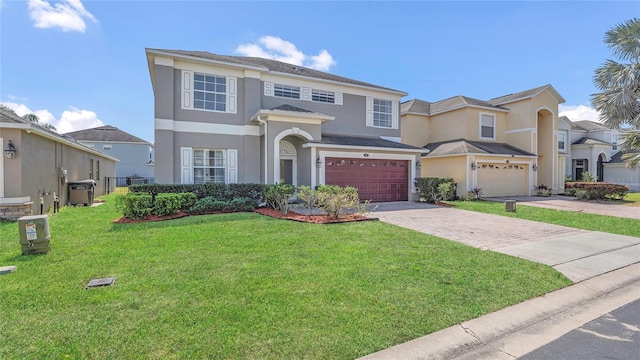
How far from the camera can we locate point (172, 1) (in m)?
9.69

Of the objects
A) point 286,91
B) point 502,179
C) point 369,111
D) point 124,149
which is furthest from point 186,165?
point 124,149

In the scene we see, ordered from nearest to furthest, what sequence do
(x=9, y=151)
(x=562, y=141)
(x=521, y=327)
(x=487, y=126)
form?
(x=521, y=327) → (x=9, y=151) → (x=487, y=126) → (x=562, y=141)

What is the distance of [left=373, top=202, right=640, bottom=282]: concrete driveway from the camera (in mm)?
6023

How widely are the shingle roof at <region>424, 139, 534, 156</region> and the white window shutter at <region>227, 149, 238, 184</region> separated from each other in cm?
1363

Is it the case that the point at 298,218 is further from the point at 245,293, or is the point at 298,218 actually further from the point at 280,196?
the point at 245,293

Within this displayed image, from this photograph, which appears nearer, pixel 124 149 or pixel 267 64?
pixel 267 64

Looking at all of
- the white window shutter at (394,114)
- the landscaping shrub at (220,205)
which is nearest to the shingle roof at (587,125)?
the white window shutter at (394,114)

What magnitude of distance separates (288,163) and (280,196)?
15.8 feet

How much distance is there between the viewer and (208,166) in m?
14.1

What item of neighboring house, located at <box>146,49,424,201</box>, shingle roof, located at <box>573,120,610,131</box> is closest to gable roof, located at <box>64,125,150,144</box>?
neighboring house, located at <box>146,49,424,201</box>

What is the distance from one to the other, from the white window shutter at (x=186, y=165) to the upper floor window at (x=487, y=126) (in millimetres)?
20126

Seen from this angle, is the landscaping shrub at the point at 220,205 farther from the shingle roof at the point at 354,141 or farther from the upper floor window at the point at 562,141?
the upper floor window at the point at 562,141

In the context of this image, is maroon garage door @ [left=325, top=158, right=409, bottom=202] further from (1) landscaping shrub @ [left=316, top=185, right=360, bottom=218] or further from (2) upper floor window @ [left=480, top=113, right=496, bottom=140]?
(2) upper floor window @ [left=480, top=113, right=496, bottom=140]

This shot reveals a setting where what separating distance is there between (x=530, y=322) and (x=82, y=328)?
5.21 metres
